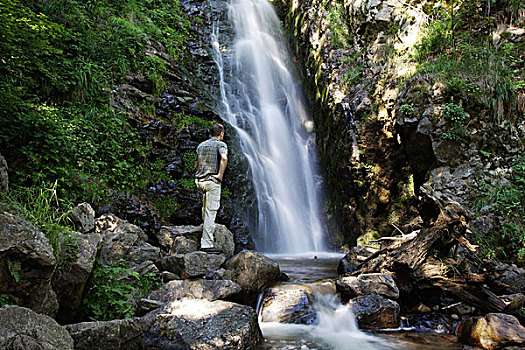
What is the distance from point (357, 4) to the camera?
36.0 ft

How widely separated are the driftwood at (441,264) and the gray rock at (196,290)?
2.77 metres

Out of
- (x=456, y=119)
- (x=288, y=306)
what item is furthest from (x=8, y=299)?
(x=456, y=119)

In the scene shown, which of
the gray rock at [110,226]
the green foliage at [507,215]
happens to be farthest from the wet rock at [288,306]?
the green foliage at [507,215]

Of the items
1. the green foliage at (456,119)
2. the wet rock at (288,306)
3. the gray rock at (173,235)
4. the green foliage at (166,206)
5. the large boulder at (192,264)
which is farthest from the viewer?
the green foliage at (166,206)

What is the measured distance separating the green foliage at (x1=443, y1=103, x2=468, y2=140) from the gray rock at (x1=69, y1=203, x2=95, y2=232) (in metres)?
7.96

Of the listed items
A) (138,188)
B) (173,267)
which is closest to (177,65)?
(138,188)

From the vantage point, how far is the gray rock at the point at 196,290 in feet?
13.5

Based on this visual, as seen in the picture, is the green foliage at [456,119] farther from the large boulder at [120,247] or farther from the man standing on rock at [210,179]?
the large boulder at [120,247]

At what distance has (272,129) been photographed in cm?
1321

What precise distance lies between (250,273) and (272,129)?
354 inches

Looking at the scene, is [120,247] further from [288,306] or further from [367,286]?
[367,286]

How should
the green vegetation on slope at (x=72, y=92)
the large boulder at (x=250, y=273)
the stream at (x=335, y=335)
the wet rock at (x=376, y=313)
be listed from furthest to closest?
the green vegetation on slope at (x=72, y=92), the large boulder at (x=250, y=273), the wet rock at (x=376, y=313), the stream at (x=335, y=335)

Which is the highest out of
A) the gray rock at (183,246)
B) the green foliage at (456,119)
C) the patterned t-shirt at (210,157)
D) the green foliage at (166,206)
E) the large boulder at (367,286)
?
the green foliage at (456,119)

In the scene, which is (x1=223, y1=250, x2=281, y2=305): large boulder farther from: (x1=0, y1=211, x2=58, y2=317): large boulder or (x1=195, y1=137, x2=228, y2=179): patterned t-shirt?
(x1=0, y1=211, x2=58, y2=317): large boulder
